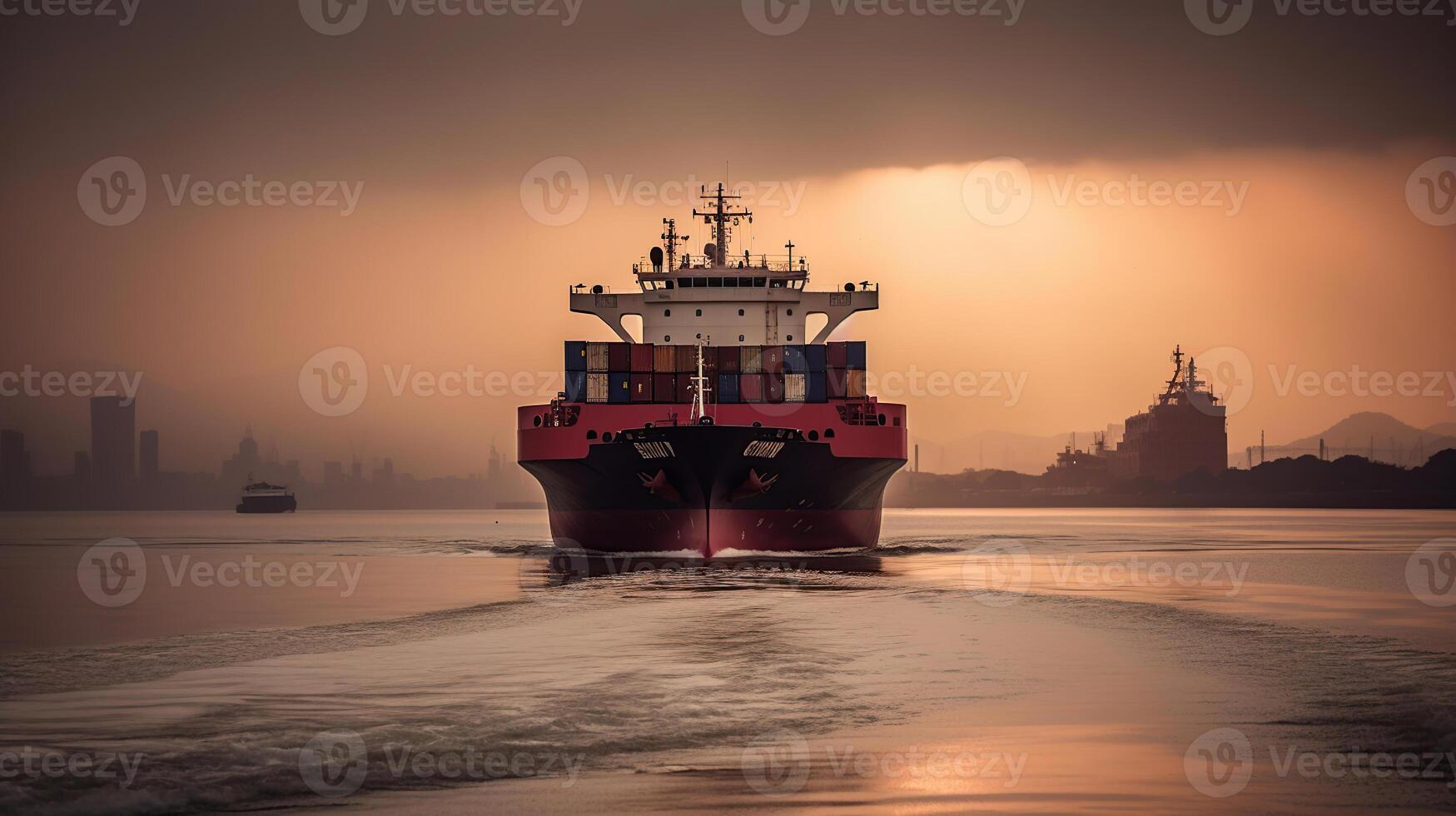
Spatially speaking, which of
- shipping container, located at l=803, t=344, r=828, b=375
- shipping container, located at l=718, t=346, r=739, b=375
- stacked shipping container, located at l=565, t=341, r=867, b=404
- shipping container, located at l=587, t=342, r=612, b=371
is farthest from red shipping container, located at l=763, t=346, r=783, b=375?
shipping container, located at l=587, t=342, r=612, b=371

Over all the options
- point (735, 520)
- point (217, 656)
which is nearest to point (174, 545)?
point (735, 520)

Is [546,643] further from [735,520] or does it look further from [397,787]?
[735,520]

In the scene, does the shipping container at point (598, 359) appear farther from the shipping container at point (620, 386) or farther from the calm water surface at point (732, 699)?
the calm water surface at point (732, 699)

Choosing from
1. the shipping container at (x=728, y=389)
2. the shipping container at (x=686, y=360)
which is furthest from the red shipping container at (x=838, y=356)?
the shipping container at (x=686, y=360)

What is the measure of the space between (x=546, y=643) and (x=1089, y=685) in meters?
8.29

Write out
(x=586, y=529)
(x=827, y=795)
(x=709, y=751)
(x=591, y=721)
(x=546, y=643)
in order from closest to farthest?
(x=827, y=795), (x=709, y=751), (x=591, y=721), (x=546, y=643), (x=586, y=529)

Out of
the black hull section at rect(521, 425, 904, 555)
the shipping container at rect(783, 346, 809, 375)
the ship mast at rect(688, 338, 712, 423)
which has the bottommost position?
the black hull section at rect(521, 425, 904, 555)

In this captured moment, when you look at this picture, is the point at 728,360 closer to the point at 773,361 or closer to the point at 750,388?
the point at 750,388

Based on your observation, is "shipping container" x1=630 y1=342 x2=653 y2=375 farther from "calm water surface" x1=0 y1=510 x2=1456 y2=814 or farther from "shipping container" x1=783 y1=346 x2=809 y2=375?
"calm water surface" x1=0 y1=510 x2=1456 y2=814

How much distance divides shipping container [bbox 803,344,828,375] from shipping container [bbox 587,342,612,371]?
6.98 metres

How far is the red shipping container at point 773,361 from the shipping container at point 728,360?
1.01 metres

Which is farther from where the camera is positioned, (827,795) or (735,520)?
(735,520)

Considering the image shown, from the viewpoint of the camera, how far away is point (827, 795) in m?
9.05

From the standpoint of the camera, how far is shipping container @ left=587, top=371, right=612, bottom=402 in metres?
42.7
